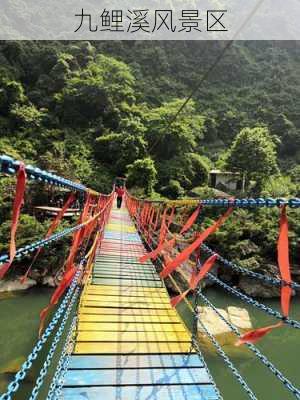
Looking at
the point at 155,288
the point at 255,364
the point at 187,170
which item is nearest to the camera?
the point at 155,288

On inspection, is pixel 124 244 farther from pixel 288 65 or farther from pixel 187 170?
pixel 288 65

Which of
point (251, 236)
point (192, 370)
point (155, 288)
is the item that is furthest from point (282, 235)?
point (251, 236)

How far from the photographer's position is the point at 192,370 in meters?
1.95

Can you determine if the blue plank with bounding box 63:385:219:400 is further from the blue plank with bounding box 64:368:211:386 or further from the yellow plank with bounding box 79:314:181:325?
the yellow plank with bounding box 79:314:181:325

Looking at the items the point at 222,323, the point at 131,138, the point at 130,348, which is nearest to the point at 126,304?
the point at 130,348

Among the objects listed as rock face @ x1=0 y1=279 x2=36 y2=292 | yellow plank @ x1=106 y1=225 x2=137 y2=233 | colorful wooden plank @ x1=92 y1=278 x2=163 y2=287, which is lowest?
rock face @ x1=0 y1=279 x2=36 y2=292

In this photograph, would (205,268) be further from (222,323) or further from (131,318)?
(222,323)

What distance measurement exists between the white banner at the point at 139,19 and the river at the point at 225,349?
16458 millimetres

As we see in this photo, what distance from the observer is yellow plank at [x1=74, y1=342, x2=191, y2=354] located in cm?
209

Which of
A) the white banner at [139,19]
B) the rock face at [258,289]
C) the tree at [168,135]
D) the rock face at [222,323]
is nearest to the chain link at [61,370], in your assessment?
the rock face at [222,323]

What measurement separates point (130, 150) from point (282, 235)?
1445 centimetres

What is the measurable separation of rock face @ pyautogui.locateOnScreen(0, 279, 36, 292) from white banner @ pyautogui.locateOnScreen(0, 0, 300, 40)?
15906 millimetres

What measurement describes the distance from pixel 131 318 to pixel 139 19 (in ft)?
80.9

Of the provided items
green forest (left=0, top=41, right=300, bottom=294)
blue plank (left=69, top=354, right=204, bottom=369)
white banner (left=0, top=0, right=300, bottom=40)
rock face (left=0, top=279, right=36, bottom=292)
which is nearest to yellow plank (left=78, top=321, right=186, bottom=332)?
blue plank (left=69, top=354, right=204, bottom=369)
